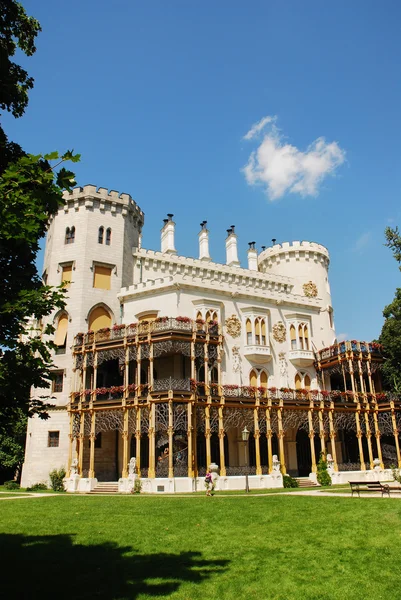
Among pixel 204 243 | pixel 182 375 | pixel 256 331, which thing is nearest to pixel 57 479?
pixel 182 375

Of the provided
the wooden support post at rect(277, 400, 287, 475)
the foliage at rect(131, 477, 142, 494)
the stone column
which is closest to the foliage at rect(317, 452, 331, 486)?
the wooden support post at rect(277, 400, 287, 475)

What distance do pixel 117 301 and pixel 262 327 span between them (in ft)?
37.6

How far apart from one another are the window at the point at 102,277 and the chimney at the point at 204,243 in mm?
9276

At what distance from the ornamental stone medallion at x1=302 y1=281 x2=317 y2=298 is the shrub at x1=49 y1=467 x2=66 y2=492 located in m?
26.7

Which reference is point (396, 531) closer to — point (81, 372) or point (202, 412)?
point (202, 412)

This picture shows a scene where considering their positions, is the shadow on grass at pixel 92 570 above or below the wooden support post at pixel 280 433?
below

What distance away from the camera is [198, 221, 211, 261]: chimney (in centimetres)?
4550

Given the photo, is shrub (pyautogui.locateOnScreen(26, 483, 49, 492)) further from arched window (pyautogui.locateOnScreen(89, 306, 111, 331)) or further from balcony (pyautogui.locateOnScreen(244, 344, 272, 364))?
balcony (pyautogui.locateOnScreen(244, 344, 272, 364))

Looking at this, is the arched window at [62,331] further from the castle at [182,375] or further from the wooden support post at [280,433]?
the wooden support post at [280,433]

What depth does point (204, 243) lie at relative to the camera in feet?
152

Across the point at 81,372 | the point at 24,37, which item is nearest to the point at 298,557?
the point at 24,37

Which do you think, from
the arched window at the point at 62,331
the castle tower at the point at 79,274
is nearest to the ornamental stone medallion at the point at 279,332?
the castle tower at the point at 79,274

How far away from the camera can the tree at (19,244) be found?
8.76 meters

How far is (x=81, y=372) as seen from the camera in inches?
1417
